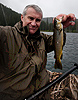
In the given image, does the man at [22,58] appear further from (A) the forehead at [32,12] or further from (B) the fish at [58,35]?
(B) the fish at [58,35]

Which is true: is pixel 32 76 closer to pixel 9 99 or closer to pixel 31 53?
pixel 31 53

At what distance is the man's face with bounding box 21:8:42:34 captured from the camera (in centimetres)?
223

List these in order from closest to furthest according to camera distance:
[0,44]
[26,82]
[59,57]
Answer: [0,44]
[26,82]
[59,57]

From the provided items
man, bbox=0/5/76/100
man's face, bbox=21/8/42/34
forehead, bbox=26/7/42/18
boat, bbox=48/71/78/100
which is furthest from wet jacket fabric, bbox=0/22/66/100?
boat, bbox=48/71/78/100

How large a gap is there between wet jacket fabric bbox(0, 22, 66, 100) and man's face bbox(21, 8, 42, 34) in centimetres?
16

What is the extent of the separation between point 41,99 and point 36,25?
76.5 inches

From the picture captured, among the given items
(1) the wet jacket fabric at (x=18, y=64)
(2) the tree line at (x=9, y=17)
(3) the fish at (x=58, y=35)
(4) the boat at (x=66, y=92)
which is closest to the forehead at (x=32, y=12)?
(1) the wet jacket fabric at (x=18, y=64)

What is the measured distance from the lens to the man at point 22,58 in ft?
6.26

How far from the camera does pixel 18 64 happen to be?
6.47ft

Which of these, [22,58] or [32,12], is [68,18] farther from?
[22,58]

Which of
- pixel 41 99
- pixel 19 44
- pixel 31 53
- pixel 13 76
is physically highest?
pixel 19 44

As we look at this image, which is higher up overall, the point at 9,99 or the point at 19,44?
the point at 19,44

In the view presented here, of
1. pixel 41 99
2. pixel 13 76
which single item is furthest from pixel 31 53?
pixel 41 99

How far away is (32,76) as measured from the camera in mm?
2076
